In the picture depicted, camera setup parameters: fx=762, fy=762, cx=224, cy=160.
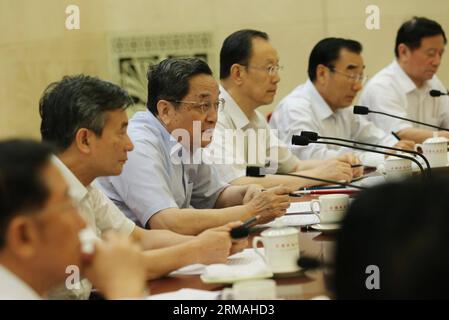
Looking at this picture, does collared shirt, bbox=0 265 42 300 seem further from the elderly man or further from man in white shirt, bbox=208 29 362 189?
man in white shirt, bbox=208 29 362 189

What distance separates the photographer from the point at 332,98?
15.1 ft

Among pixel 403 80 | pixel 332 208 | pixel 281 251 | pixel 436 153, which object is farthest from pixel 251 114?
pixel 281 251

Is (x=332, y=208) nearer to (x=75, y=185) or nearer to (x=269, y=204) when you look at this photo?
(x=269, y=204)

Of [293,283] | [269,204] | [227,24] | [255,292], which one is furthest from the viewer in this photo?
[227,24]

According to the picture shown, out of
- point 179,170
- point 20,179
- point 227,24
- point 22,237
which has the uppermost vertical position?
point 227,24

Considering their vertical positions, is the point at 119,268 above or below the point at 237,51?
below

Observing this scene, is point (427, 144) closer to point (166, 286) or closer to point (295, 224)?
point (295, 224)

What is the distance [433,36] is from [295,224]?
2.99 m

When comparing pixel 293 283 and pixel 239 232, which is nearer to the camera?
pixel 293 283

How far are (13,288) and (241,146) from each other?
2367 mm

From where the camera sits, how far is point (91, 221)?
229 centimetres

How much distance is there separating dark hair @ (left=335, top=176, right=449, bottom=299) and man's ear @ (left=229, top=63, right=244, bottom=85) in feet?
9.63

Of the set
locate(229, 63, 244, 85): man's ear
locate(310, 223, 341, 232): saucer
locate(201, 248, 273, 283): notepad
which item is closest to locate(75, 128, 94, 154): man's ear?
locate(201, 248, 273, 283): notepad

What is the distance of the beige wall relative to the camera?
527cm
